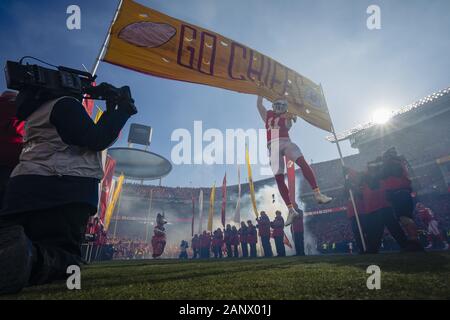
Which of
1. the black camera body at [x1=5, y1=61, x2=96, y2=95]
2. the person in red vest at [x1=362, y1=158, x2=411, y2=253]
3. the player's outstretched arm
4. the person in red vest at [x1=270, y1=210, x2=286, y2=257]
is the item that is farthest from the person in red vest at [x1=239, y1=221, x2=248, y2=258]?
the black camera body at [x1=5, y1=61, x2=96, y2=95]

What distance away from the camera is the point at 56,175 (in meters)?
2.07

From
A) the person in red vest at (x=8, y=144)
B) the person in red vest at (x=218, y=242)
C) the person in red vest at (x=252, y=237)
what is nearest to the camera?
the person in red vest at (x=8, y=144)

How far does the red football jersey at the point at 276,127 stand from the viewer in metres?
5.39

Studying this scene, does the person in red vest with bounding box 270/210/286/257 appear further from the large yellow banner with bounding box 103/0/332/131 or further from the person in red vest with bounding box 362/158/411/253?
the person in red vest with bounding box 362/158/411/253

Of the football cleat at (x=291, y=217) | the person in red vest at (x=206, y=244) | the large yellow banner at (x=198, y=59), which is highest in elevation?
the large yellow banner at (x=198, y=59)

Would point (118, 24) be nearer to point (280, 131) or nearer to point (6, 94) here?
point (6, 94)

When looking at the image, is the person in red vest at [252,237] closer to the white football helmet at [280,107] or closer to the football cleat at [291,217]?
the football cleat at [291,217]

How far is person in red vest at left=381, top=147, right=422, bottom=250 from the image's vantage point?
4.98 meters

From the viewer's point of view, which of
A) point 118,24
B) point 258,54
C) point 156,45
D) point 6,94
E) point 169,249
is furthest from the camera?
point 169,249

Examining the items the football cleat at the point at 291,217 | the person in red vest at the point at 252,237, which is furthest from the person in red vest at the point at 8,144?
the person in red vest at the point at 252,237

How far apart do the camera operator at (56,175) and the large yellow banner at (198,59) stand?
3.41m
